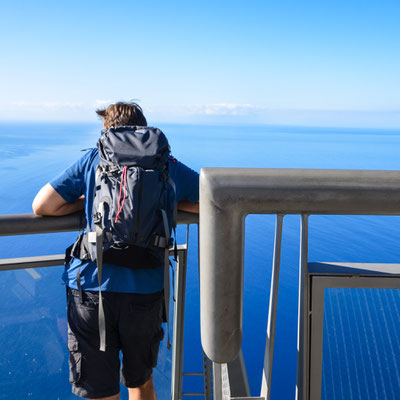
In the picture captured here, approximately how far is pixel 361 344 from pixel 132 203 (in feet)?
2.46

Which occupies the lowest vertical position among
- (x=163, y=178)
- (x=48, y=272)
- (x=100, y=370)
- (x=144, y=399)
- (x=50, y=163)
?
(x=144, y=399)

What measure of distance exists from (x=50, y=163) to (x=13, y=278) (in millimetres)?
45303

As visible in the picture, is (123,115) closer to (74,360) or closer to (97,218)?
(97,218)

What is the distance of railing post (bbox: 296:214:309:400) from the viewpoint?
27.9 inches

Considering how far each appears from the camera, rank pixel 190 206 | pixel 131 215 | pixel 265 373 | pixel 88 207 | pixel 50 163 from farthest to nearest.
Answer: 1. pixel 50 163
2. pixel 190 206
3. pixel 88 207
4. pixel 131 215
5. pixel 265 373

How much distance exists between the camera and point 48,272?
1421 millimetres

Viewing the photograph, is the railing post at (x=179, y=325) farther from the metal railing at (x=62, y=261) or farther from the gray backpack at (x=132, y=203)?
the gray backpack at (x=132, y=203)

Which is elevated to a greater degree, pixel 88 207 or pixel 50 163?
pixel 50 163

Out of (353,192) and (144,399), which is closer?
(353,192)

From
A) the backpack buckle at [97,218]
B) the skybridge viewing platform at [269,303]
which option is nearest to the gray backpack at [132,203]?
the backpack buckle at [97,218]

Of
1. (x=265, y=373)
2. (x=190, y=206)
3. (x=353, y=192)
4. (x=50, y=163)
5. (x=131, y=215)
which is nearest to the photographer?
(x=353, y=192)

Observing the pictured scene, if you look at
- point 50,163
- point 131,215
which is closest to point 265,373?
point 131,215

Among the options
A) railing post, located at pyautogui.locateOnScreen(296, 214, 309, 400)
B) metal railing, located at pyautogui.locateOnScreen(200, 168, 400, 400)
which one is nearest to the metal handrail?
metal railing, located at pyautogui.locateOnScreen(200, 168, 400, 400)

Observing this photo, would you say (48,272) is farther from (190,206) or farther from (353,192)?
(353,192)
